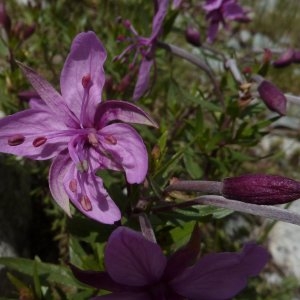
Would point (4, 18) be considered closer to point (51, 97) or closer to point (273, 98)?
point (51, 97)

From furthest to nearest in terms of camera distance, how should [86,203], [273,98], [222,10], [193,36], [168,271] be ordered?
1. [222,10]
2. [193,36]
3. [273,98]
4. [86,203]
5. [168,271]

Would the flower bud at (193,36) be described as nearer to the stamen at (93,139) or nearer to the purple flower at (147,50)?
the purple flower at (147,50)

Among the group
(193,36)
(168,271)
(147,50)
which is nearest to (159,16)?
(147,50)

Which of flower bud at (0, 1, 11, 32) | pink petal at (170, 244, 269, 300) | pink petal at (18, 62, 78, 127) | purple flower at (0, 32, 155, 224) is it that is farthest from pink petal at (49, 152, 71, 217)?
flower bud at (0, 1, 11, 32)

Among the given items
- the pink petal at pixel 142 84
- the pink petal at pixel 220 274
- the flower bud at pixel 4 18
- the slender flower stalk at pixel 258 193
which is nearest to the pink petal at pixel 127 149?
the slender flower stalk at pixel 258 193

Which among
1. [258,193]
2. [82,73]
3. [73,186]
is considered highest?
[82,73]

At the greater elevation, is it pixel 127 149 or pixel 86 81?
pixel 86 81

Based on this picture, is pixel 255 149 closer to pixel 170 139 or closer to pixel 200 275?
pixel 170 139
